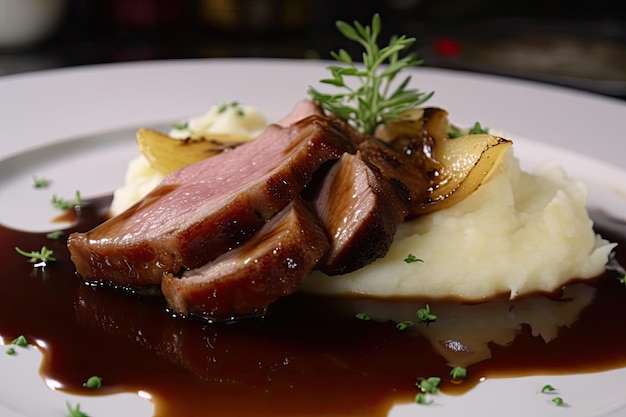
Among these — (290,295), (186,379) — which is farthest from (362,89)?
(186,379)

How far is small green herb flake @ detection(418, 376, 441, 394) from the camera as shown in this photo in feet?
9.61

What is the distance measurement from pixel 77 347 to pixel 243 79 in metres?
3.46

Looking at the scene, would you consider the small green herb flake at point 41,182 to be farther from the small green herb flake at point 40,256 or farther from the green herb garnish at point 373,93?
the green herb garnish at point 373,93

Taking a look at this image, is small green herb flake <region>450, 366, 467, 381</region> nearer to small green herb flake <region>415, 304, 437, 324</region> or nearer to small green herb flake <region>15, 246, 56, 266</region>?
small green herb flake <region>415, 304, 437, 324</region>

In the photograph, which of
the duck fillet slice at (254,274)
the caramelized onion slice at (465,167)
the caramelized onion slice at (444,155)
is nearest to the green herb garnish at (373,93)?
the caramelized onion slice at (444,155)

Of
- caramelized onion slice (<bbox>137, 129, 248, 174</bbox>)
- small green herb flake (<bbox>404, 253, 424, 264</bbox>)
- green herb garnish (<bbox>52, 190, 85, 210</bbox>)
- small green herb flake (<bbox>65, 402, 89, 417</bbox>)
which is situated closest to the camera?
small green herb flake (<bbox>65, 402, 89, 417</bbox>)

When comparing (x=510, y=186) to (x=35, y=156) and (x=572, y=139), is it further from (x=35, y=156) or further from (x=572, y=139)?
(x=35, y=156)

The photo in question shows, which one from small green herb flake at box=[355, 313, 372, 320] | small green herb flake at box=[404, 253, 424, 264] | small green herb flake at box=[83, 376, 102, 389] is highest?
small green herb flake at box=[404, 253, 424, 264]

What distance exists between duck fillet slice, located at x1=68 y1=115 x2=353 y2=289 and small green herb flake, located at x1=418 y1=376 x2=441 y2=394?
3.08 ft

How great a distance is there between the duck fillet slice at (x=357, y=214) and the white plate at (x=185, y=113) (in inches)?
63.9

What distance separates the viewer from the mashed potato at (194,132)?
14.0 feet

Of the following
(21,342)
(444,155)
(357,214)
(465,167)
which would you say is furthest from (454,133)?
(21,342)

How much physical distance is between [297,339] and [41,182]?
7.30 ft

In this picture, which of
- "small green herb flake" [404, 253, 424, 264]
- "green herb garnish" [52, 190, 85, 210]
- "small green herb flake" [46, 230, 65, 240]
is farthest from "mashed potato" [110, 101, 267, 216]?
"small green herb flake" [404, 253, 424, 264]
